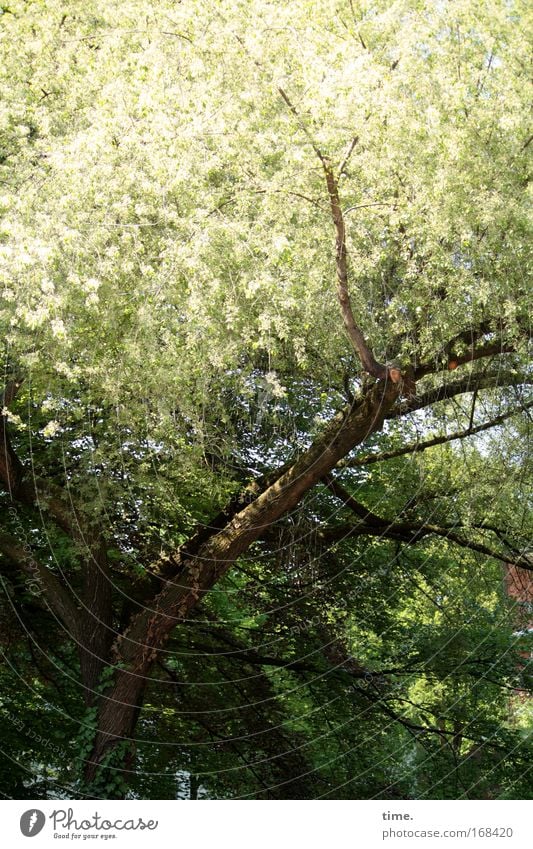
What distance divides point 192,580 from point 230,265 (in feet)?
10.7

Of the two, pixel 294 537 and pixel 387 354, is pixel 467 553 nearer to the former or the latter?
pixel 294 537

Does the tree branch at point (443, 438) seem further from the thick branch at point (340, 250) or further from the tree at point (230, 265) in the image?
the thick branch at point (340, 250)

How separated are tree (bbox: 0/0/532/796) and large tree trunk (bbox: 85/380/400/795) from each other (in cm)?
3

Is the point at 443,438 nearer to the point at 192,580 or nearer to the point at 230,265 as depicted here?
the point at 192,580

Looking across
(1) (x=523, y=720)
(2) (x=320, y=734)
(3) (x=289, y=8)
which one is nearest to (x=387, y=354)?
(3) (x=289, y=8)

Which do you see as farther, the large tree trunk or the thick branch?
the large tree trunk

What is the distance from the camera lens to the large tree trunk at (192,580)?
365 inches

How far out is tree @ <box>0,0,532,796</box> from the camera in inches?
289

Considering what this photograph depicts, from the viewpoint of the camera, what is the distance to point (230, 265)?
7.77 metres

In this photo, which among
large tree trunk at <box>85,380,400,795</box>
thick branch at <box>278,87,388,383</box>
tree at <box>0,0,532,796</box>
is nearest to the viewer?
thick branch at <box>278,87,388,383</box>

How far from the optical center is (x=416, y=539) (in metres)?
11.1

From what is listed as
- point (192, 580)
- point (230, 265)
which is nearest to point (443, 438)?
point (192, 580)

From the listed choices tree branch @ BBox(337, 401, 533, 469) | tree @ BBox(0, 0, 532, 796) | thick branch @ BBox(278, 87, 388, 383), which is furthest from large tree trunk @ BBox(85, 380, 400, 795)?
thick branch @ BBox(278, 87, 388, 383)

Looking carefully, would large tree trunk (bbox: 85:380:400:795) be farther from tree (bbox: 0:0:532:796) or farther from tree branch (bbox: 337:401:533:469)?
tree branch (bbox: 337:401:533:469)
